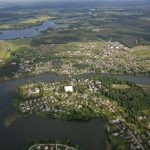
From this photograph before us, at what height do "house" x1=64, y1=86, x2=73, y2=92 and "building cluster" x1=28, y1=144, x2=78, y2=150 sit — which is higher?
"house" x1=64, y1=86, x2=73, y2=92

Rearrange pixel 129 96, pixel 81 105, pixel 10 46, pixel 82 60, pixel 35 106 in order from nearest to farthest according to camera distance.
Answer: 1. pixel 81 105
2. pixel 35 106
3. pixel 129 96
4. pixel 82 60
5. pixel 10 46

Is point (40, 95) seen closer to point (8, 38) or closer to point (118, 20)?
point (8, 38)

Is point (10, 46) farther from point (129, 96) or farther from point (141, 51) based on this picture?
point (129, 96)

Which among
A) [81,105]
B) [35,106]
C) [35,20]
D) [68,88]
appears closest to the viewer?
[81,105]

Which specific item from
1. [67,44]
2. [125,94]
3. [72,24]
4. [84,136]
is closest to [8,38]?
[67,44]

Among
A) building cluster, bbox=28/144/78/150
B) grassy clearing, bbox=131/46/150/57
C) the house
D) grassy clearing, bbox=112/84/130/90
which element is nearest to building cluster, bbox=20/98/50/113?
the house

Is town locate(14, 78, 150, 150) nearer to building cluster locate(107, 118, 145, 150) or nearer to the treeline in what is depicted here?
building cluster locate(107, 118, 145, 150)

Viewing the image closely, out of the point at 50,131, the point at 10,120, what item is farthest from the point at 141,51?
the point at 50,131

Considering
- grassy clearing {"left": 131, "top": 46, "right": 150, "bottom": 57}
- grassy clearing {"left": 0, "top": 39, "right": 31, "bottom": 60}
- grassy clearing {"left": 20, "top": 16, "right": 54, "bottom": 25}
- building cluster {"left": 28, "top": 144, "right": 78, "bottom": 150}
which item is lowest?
grassy clearing {"left": 20, "top": 16, "right": 54, "bottom": 25}
